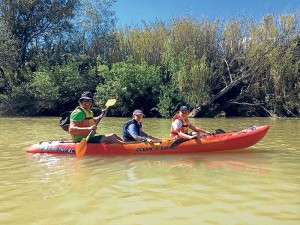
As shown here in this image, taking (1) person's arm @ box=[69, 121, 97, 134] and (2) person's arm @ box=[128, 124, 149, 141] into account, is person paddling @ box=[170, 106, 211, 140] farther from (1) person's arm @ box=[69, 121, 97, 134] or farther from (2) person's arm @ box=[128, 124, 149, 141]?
(1) person's arm @ box=[69, 121, 97, 134]

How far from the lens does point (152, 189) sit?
13.5 ft

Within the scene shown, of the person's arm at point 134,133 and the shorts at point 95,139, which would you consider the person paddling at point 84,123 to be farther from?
the person's arm at point 134,133

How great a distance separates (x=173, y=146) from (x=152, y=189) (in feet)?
8.43

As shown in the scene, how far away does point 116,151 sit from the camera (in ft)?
21.8

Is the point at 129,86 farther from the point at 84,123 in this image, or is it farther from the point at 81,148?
the point at 81,148

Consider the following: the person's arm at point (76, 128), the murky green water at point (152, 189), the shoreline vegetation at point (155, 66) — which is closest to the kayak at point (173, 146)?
the murky green water at point (152, 189)

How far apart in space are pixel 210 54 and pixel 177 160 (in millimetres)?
16498

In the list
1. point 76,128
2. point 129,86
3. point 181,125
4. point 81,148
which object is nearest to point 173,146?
point 181,125

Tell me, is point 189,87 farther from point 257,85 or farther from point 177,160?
point 177,160

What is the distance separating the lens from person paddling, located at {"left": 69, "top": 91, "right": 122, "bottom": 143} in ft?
21.5

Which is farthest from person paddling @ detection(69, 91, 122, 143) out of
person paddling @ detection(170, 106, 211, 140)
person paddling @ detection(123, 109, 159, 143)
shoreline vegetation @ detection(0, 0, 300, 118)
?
shoreline vegetation @ detection(0, 0, 300, 118)

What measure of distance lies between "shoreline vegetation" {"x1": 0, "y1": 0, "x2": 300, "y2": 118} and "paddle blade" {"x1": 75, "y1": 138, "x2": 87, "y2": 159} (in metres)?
13.8

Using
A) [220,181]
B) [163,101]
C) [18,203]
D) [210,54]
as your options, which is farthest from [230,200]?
[210,54]

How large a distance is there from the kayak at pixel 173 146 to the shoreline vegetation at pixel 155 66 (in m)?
13.2
